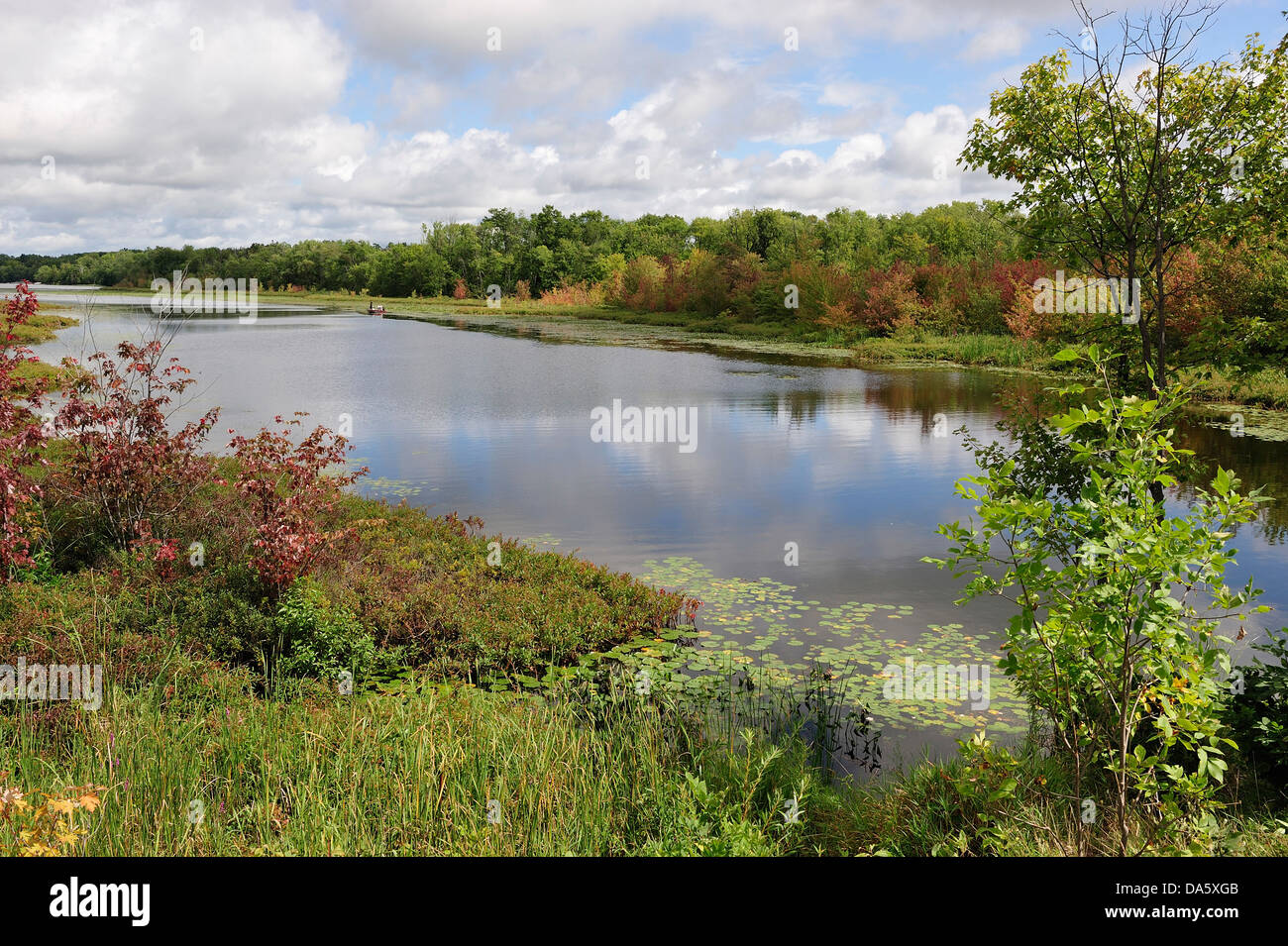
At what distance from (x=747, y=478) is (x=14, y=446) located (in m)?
10.4

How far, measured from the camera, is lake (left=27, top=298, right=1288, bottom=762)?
8289 mm

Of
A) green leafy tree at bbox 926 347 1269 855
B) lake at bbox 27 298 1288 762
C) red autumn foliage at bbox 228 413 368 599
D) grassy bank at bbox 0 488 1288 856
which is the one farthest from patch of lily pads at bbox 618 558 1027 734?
red autumn foliage at bbox 228 413 368 599

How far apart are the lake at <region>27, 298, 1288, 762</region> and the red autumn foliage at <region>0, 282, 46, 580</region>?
5.18m

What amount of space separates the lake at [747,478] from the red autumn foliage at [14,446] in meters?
5.18

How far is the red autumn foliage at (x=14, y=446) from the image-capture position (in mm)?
7395

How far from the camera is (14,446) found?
758 centimetres

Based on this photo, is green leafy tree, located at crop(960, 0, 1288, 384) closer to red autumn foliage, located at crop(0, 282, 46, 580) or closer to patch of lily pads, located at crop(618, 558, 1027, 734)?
patch of lily pads, located at crop(618, 558, 1027, 734)

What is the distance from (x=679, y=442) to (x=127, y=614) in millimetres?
12264

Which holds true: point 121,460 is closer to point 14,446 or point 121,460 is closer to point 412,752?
point 14,446

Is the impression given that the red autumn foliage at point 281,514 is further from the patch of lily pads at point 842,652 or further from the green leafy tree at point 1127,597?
the green leafy tree at point 1127,597

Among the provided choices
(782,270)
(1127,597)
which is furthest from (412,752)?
(782,270)

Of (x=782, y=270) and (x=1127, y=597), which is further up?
(x=782, y=270)

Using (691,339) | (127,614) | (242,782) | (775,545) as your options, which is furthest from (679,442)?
(691,339)
